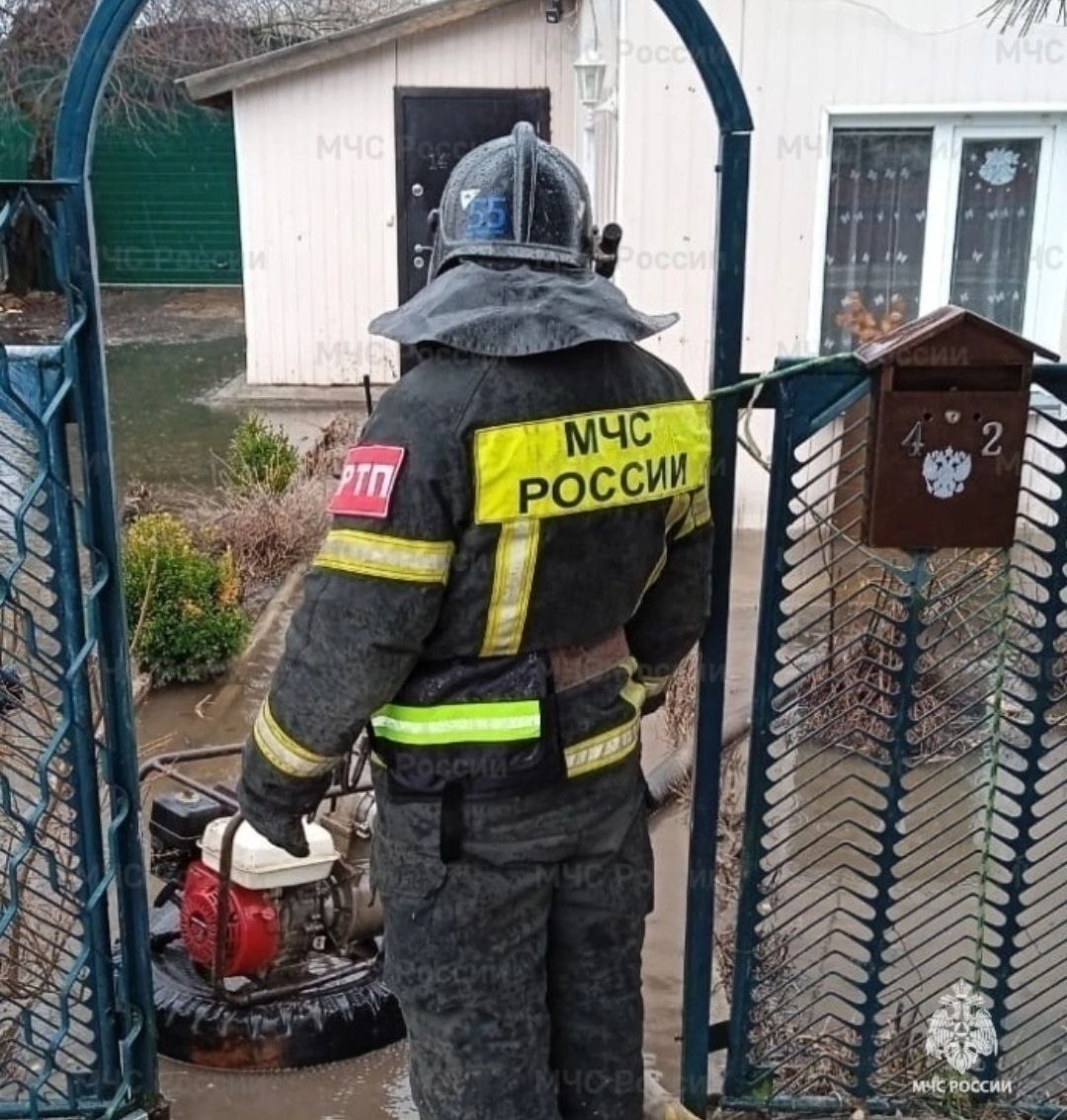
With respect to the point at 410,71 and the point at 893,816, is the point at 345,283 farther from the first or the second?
the point at 893,816

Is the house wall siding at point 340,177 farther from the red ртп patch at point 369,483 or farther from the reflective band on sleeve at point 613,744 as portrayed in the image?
the red ртп patch at point 369,483

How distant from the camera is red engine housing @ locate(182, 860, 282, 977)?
3.14m

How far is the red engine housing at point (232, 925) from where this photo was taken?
10.3 feet

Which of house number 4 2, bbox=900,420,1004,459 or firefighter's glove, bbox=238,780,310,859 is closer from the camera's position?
firefighter's glove, bbox=238,780,310,859

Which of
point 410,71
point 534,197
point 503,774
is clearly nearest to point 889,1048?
point 503,774

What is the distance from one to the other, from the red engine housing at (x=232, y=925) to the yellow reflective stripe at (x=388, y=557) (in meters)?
1.27

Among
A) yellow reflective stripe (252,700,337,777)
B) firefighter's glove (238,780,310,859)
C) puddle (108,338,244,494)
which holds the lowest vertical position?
puddle (108,338,244,494)

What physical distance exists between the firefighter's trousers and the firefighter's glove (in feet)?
0.50

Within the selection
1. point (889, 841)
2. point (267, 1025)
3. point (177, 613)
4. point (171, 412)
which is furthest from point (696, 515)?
point (171, 412)

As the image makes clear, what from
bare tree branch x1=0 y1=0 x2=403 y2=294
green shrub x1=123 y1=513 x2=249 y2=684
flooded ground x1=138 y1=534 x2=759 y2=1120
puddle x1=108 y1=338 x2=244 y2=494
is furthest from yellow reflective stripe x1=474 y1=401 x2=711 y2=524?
bare tree branch x1=0 y1=0 x2=403 y2=294

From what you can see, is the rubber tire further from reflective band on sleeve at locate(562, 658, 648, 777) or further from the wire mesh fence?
reflective band on sleeve at locate(562, 658, 648, 777)

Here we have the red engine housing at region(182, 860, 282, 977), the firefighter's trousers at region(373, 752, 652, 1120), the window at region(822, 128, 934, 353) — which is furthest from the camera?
the window at region(822, 128, 934, 353)

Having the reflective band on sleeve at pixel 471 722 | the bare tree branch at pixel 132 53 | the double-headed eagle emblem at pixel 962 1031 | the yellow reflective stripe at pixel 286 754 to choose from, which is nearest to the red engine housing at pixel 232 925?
the yellow reflective stripe at pixel 286 754

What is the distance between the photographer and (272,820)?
238cm
